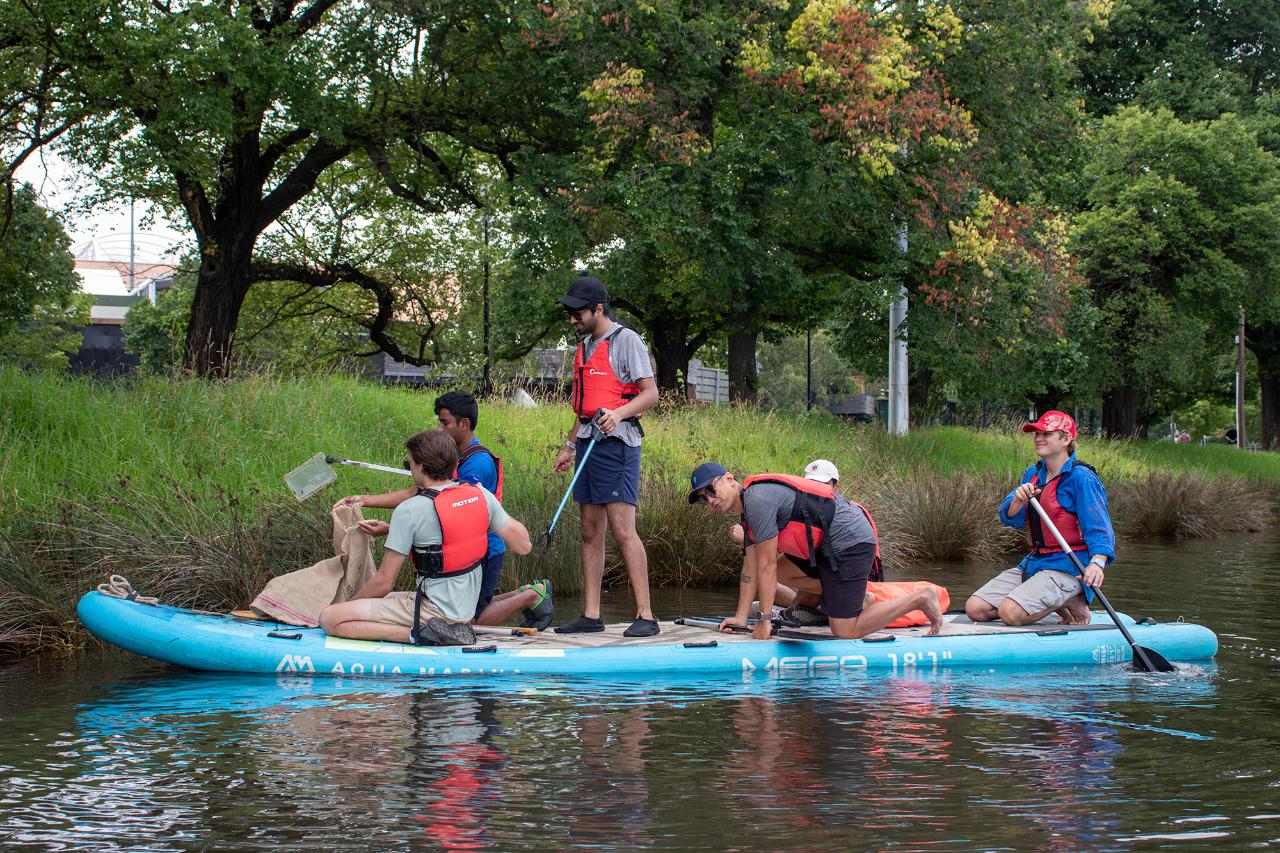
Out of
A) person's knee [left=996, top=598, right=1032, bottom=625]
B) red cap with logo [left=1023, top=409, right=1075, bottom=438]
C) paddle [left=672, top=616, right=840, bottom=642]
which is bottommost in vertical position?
paddle [left=672, top=616, right=840, bottom=642]

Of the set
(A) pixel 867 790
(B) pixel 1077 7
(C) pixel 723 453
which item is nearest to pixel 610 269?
(C) pixel 723 453

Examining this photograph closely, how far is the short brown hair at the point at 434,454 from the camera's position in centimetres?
706

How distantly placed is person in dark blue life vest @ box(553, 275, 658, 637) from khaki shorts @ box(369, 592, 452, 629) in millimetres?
913

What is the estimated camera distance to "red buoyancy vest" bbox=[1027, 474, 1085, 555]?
26.9ft

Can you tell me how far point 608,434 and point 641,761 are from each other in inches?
102

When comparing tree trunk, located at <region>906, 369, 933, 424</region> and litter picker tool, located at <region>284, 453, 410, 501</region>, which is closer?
litter picker tool, located at <region>284, 453, 410, 501</region>

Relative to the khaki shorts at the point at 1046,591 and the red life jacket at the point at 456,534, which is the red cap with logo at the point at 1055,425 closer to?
the khaki shorts at the point at 1046,591

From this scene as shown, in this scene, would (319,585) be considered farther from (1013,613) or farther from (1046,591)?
(1046,591)

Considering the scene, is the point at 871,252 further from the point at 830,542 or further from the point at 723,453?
the point at 830,542

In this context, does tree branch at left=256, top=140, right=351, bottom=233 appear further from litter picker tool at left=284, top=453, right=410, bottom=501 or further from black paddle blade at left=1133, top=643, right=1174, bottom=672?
black paddle blade at left=1133, top=643, right=1174, bottom=672

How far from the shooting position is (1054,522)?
8258 mm

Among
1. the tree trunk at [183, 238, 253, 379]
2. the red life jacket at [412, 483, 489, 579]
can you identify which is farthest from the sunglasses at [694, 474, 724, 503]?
the tree trunk at [183, 238, 253, 379]

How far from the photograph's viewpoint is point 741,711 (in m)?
6.64

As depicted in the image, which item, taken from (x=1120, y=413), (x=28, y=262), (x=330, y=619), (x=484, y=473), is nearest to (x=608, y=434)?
(x=484, y=473)
